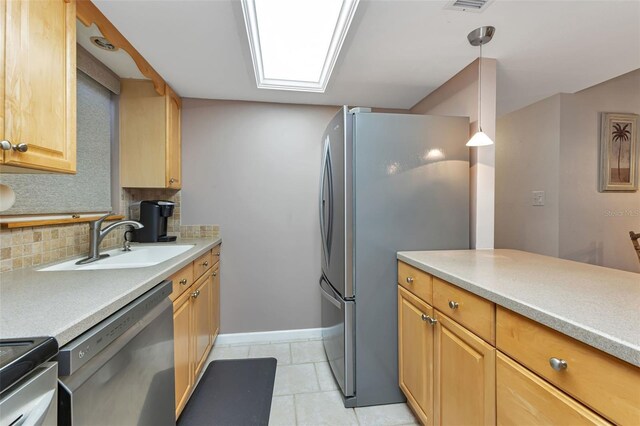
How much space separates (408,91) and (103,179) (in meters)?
2.45

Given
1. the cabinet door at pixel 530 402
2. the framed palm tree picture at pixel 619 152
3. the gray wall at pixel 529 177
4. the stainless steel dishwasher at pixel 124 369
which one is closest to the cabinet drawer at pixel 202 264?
the stainless steel dishwasher at pixel 124 369

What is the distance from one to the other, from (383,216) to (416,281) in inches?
16.3

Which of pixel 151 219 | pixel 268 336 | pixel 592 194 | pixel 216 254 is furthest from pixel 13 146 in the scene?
pixel 592 194

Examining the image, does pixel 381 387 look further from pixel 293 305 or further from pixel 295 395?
pixel 293 305

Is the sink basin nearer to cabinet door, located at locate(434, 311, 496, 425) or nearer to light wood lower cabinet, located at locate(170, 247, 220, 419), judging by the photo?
light wood lower cabinet, located at locate(170, 247, 220, 419)

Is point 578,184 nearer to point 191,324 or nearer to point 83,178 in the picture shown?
point 191,324

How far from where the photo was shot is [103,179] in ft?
6.06

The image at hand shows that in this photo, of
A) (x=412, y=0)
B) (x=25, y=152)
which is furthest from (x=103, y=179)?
(x=412, y=0)

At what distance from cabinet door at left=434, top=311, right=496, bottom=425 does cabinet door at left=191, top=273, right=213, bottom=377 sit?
4.53ft

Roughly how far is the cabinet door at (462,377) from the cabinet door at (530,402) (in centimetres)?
4

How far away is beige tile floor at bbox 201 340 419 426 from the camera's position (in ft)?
4.80

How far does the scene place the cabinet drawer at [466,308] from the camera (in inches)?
35.9

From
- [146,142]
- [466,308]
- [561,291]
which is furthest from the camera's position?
[146,142]

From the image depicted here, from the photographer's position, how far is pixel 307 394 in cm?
167
